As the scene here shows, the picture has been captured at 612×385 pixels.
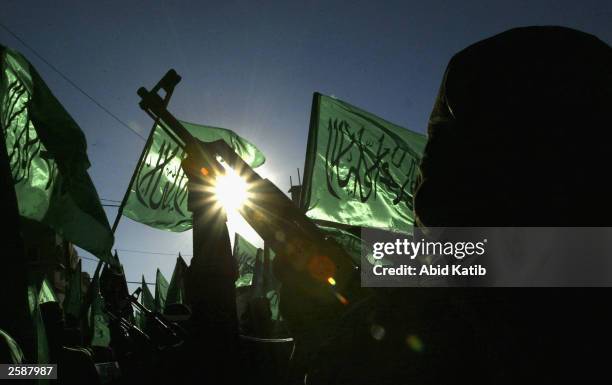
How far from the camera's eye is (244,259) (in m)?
18.1

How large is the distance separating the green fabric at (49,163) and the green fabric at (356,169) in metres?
2.84

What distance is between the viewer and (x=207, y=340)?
371 cm

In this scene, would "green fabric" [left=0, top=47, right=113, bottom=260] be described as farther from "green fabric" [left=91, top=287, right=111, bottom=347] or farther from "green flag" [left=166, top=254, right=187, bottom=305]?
"green flag" [left=166, top=254, right=187, bottom=305]

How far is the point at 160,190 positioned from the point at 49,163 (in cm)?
435

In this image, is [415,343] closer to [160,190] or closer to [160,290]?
[160,190]

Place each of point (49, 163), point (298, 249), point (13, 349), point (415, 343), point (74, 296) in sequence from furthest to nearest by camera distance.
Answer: point (74, 296), point (49, 163), point (298, 249), point (13, 349), point (415, 343)

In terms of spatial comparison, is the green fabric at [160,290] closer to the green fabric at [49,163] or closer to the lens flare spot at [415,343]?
the green fabric at [49,163]

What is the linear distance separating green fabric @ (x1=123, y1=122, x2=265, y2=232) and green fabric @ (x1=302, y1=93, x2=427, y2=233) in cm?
280

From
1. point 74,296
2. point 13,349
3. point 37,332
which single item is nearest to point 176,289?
point 74,296

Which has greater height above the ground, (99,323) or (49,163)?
(49,163)

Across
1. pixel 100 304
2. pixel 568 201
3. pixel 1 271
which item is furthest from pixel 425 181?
pixel 100 304

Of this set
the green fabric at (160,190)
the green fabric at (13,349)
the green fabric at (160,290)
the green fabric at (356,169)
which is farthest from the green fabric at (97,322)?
the green fabric at (160,290)

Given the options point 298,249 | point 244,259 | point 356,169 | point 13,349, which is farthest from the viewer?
point 244,259

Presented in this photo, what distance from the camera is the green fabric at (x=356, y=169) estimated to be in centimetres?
610
